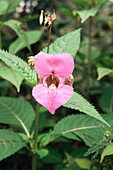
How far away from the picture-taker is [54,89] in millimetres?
837

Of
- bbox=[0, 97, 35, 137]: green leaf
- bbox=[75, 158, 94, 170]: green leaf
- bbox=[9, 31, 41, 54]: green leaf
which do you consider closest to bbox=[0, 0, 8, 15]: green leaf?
bbox=[9, 31, 41, 54]: green leaf

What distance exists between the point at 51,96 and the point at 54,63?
0.12 meters

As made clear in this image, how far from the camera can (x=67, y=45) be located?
117 cm

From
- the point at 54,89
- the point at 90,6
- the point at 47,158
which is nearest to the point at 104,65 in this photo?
the point at 90,6

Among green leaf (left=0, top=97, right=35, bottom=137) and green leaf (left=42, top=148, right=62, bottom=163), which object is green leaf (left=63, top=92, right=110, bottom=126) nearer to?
green leaf (left=0, top=97, right=35, bottom=137)

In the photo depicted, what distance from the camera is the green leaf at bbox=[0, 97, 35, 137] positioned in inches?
54.1

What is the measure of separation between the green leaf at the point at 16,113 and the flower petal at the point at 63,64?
0.60 meters

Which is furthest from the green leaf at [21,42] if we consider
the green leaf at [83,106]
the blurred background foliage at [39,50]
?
the green leaf at [83,106]

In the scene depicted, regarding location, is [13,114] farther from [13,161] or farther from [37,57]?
[37,57]

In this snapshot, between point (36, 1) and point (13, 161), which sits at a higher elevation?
point (36, 1)

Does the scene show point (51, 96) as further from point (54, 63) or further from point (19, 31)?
point (19, 31)

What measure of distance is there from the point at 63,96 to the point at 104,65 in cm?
124

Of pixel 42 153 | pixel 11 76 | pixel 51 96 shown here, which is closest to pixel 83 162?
pixel 42 153

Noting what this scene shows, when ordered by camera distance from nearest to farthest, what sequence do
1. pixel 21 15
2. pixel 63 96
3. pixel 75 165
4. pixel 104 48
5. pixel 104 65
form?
pixel 63 96
pixel 75 165
pixel 104 65
pixel 21 15
pixel 104 48
